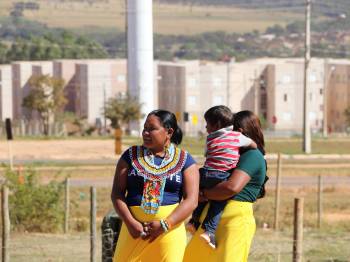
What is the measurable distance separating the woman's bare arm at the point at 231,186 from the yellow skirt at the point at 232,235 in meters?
0.13

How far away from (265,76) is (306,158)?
204 feet

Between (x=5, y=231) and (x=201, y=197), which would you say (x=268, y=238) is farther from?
(x=201, y=197)

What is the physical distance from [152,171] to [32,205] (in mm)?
10620

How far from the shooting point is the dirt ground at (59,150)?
4631 centimetres

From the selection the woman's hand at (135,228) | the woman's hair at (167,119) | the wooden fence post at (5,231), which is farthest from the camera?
the wooden fence post at (5,231)

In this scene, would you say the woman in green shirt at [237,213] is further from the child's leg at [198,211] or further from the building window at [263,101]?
the building window at [263,101]

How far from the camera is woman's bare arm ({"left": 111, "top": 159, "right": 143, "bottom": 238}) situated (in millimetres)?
8109

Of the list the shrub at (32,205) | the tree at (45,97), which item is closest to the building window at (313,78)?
the tree at (45,97)

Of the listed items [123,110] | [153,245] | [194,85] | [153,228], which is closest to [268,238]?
[153,245]

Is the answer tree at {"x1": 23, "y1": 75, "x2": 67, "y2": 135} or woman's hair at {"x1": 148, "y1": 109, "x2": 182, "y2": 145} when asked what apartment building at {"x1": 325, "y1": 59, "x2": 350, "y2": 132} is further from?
woman's hair at {"x1": 148, "y1": 109, "x2": 182, "y2": 145}

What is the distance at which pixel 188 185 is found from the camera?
8.23 metres

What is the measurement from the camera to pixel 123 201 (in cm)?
818

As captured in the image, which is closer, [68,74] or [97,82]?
[97,82]

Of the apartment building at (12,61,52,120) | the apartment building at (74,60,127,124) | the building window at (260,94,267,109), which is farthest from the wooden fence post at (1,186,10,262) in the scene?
the building window at (260,94,267,109)
